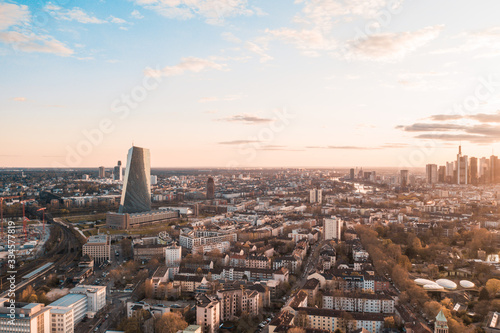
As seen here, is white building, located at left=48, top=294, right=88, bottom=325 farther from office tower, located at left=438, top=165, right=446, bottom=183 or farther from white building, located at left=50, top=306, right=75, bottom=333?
office tower, located at left=438, top=165, right=446, bottom=183

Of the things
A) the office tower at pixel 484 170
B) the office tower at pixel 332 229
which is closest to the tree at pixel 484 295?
the office tower at pixel 332 229

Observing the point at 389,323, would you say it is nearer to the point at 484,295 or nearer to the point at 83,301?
the point at 484,295

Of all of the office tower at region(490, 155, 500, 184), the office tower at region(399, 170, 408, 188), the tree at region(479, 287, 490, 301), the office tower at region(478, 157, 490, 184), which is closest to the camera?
the tree at region(479, 287, 490, 301)

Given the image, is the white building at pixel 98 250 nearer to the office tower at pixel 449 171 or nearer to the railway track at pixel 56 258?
the railway track at pixel 56 258

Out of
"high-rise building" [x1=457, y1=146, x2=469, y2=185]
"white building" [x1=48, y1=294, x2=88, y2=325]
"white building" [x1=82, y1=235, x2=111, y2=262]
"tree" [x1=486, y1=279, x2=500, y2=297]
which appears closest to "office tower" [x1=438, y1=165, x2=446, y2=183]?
"high-rise building" [x1=457, y1=146, x2=469, y2=185]

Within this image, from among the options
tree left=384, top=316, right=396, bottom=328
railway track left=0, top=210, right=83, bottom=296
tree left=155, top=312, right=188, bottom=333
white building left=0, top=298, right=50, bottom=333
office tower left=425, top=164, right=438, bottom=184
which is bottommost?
railway track left=0, top=210, right=83, bottom=296

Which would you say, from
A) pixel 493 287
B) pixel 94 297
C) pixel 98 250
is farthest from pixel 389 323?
pixel 98 250
